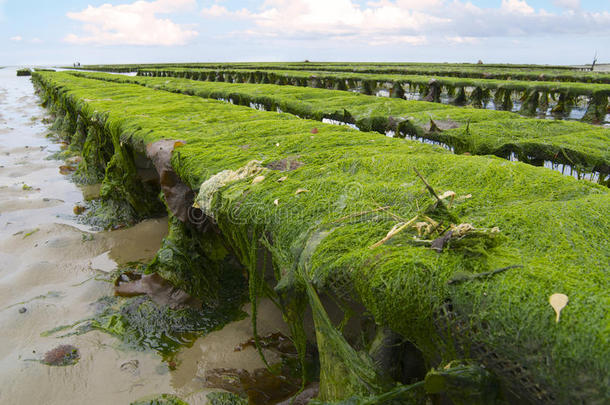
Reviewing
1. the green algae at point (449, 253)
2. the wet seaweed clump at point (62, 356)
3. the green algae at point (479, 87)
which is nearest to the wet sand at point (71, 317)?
the wet seaweed clump at point (62, 356)

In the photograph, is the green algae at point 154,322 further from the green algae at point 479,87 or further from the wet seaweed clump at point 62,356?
the green algae at point 479,87

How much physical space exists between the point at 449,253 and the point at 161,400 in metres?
1.76

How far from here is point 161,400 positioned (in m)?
2.19

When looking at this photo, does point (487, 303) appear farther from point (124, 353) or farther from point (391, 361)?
point (124, 353)

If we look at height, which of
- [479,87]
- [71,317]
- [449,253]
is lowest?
[71,317]

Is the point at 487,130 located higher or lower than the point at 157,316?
higher

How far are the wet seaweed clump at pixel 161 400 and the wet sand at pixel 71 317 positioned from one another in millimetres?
55

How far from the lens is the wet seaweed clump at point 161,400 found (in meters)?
2.16

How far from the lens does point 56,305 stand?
315cm

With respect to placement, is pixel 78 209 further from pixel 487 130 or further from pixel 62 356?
pixel 487 130

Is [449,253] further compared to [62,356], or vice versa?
[62,356]

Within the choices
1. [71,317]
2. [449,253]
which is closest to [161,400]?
[71,317]

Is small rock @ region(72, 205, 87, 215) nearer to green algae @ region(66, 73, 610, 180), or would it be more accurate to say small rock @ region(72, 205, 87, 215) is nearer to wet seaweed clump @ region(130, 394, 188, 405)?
green algae @ region(66, 73, 610, 180)

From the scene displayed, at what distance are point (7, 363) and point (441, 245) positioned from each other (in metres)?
2.71
